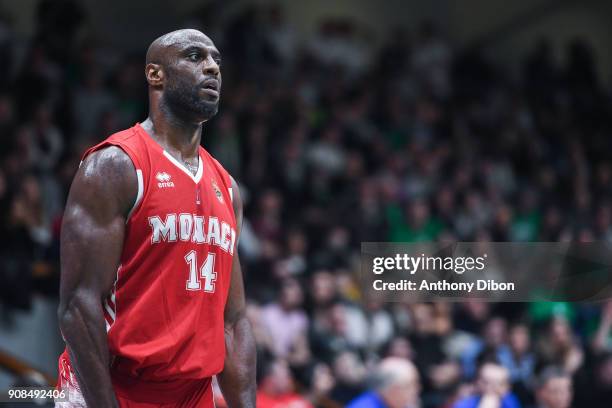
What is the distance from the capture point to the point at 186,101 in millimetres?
3861

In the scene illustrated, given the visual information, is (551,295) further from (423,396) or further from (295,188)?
(295,188)

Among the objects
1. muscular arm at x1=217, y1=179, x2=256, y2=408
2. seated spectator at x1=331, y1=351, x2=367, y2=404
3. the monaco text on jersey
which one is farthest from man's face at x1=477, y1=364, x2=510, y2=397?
the monaco text on jersey

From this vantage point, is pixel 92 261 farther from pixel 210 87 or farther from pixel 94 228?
pixel 210 87

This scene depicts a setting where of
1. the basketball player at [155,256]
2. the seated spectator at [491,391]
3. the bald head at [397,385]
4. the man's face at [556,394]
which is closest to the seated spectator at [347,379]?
the seated spectator at [491,391]

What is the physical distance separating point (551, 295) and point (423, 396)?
416 centimetres

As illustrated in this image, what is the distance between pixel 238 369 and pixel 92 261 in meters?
0.83

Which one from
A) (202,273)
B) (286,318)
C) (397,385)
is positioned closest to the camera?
(202,273)

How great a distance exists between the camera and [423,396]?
8.99m

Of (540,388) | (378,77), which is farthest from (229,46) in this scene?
(540,388)

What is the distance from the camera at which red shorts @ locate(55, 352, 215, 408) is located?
3.72m

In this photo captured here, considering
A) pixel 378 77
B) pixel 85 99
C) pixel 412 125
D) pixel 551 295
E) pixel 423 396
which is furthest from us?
pixel 378 77

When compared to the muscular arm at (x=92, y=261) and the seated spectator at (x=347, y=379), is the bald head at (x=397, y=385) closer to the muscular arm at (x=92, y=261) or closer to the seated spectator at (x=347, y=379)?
the seated spectator at (x=347, y=379)

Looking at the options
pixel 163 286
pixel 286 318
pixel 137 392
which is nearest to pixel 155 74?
pixel 163 286

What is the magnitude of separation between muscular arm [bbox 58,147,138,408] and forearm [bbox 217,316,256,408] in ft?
2.09
